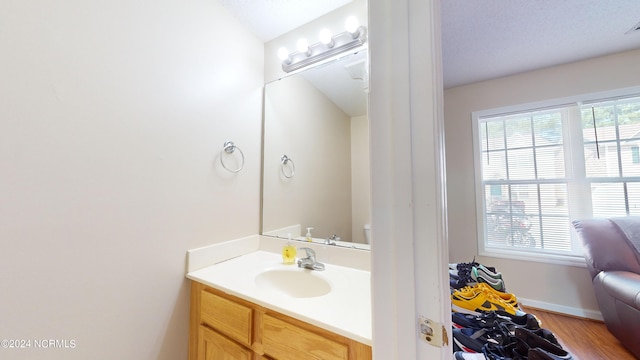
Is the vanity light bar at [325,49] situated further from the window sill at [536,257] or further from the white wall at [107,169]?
the window sill at [536,257]

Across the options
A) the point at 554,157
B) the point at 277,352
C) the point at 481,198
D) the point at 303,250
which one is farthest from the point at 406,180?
the point at 554,157

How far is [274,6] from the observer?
4.31 ft

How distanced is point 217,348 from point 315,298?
1.70ft

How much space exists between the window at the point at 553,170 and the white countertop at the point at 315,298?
2.17m

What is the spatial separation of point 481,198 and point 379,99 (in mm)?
2612

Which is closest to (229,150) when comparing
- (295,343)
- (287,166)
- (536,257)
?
(287,166)

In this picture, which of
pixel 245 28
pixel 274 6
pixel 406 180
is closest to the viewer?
pixel 406 180

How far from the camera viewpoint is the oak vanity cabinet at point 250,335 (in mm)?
698

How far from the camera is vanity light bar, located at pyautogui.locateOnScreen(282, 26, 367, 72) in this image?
4.06ft

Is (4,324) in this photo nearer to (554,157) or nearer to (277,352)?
(277,352)

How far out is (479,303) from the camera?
133 centimetres

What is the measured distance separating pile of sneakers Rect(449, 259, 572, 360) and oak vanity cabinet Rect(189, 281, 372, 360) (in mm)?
664

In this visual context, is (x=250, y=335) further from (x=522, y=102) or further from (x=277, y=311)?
(x=522, y=102)

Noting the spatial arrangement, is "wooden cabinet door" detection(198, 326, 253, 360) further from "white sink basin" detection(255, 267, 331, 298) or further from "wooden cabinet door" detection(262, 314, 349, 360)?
"white sink basin" detection(255, 267, 331, 298)
